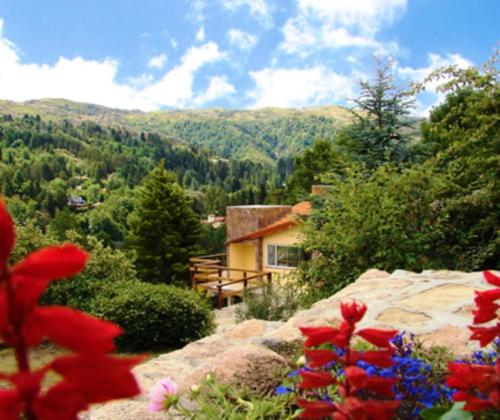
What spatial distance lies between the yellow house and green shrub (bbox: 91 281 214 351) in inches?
460

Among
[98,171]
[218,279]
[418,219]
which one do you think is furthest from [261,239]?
[98,171]

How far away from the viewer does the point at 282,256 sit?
68.8 ft

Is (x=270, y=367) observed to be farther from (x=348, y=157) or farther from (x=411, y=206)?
(x=348, y=157)

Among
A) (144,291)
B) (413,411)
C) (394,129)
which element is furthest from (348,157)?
(413,411)

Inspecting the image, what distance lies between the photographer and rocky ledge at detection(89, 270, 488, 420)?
2088mm

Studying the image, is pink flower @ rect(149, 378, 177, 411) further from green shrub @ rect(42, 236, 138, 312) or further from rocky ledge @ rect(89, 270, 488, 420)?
green shrub @ rect(42, 236, 138, 312)

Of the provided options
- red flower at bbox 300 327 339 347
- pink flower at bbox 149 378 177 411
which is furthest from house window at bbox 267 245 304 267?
red flower at bbox 300 327 339 347

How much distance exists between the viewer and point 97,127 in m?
143

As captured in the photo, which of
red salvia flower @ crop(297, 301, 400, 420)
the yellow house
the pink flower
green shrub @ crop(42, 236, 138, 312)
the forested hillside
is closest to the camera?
red salvia flower @ crop(297, 301, 400, 420)

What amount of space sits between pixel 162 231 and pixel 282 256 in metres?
7.63

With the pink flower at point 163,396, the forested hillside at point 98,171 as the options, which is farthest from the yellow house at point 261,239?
the forested hillside at point 98,171

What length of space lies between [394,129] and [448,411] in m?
9.83

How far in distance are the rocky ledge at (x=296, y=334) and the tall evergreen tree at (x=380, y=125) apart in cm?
535

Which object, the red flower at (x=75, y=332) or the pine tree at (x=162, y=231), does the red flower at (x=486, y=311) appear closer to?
the red flower at (x=75, y=332)
